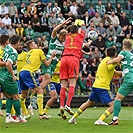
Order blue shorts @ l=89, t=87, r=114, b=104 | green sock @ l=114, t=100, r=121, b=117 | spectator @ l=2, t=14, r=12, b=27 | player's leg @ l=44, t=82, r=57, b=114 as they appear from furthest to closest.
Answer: spectator @ l=2, t=14, r=12, b=27
player's leg @ l=44, t=82, r=57, b=114
blue shorts @ l=89, t=87, r=114, b=104
green sock @ l=114, t=100, r=121, b=117

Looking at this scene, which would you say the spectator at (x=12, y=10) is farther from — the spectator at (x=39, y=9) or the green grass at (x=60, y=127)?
the green grass at (x=60, y=127)

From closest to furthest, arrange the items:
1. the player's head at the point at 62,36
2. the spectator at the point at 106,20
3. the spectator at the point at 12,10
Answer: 1. the player's head at the point at 62,36
2. the spectator at the point at 12,10
3. the spectator at the point at 106,20

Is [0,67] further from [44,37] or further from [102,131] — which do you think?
[44,37]

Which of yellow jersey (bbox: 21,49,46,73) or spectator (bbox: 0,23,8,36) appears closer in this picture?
yellow jersey (bbox: 21,49,46,73)

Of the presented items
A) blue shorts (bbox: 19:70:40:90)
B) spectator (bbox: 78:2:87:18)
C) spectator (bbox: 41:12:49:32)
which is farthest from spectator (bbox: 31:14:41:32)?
blue shorts (bbox: 19:70:40:90)

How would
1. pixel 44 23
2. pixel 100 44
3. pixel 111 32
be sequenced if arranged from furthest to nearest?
pixel 111 32
pixel 44 23
pixel 100 44

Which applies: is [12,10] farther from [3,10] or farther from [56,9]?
[56,9]

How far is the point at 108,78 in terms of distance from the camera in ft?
48.1

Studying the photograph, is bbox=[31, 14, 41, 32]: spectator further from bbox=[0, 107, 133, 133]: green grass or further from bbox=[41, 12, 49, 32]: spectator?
bbox=[0, 107, 133, 133]: green grass

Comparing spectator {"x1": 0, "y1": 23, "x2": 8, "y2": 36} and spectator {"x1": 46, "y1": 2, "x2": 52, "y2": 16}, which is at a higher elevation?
spectator {"x1": 46, "y1": 2, "x2": 52, "y2": 16}

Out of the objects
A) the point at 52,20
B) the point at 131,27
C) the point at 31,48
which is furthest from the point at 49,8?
the point at 31,48

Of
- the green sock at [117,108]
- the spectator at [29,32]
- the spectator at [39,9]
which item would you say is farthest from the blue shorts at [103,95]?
the spectator at [39,9]

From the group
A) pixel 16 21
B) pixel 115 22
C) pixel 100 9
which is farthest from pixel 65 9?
pixel 16 21

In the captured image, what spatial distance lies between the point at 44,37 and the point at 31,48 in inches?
470
